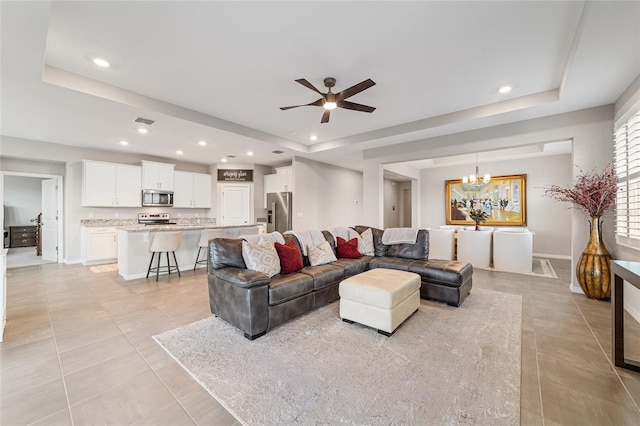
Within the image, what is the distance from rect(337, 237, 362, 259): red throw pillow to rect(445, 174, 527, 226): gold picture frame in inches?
206

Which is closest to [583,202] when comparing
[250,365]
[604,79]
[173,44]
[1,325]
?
[604,79]

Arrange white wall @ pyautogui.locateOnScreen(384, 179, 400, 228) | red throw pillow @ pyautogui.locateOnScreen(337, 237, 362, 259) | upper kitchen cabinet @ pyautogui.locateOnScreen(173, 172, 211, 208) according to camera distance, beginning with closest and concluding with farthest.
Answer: red throw pillow @ pyautogui.locateOnScreen(337, 237, 362, 259) → upper kitchen cabinet @ pyautogui.locateOnScreen(173, 172, 211, 208) → white wall @ pyautogui.locateOnScreen(384, 179, 400, 228)

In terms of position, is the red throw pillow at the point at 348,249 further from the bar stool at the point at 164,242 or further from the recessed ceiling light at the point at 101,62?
the recessed ceiling light at the point at 101,62

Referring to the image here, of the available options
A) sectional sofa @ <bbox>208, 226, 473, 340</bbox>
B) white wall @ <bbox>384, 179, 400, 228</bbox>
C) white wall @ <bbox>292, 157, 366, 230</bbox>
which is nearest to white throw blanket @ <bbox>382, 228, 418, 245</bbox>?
sectional sofa @ <bbox>208, 226, 473, 340</bbox>

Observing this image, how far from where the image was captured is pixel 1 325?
8.18 feet

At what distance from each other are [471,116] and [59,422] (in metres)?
5.54

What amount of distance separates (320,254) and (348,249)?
2.20ft

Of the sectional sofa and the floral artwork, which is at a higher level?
the floral artwork

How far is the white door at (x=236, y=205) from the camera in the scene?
26.5ft

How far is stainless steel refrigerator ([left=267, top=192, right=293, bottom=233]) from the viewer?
7.18 meters

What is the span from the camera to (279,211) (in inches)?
294

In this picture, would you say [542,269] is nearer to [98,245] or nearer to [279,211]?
[279,211]

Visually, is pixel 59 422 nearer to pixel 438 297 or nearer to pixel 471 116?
pixel 438 297

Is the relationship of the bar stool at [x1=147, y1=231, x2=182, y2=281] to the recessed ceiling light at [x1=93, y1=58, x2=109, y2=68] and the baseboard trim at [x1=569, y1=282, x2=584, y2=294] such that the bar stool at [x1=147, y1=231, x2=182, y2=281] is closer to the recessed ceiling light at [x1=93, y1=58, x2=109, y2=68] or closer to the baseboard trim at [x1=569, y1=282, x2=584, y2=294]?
the recessed ceiling light at [x1=93, y1=58, x2=109, y2=68]
